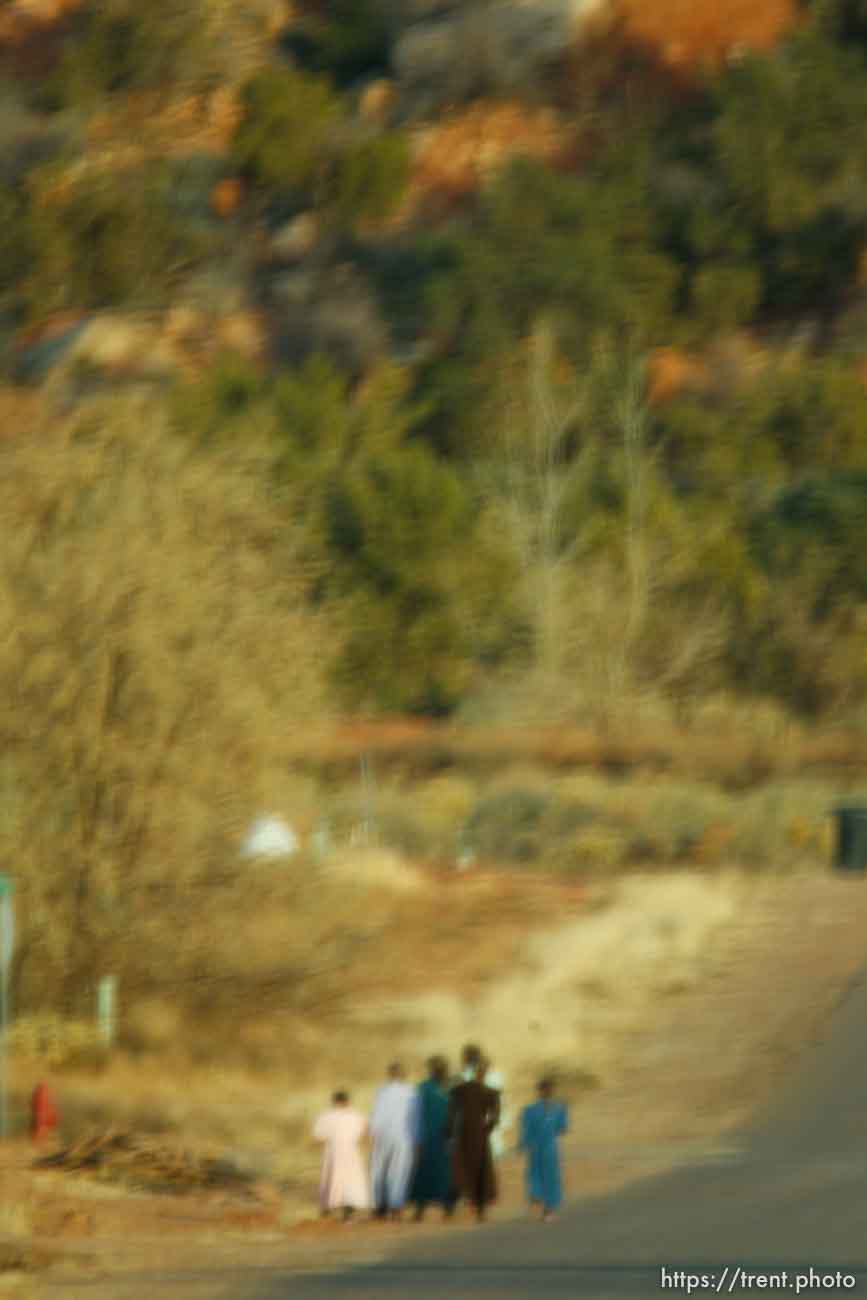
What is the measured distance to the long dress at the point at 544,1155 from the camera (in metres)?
14.8

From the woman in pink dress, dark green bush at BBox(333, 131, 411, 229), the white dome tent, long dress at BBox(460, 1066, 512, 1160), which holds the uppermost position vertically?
dark green bush at BBox(333, 131, 411, 229)

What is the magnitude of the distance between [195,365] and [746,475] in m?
14.5

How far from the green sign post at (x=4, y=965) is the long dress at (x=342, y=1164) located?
97.1 inches

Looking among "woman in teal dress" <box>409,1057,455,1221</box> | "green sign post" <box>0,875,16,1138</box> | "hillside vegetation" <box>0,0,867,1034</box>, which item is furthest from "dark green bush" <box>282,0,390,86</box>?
"woman in teal dress" <box>409,1057,455,1221</box>

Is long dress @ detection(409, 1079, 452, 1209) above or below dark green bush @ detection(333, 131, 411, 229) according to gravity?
below

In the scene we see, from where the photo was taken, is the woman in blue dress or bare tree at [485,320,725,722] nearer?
the woman in blue dress

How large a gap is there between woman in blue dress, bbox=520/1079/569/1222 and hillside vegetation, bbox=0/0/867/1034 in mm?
5893

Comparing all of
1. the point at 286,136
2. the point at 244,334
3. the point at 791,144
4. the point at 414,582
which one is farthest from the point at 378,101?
the point at 414,582

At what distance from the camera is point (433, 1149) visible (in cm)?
1543

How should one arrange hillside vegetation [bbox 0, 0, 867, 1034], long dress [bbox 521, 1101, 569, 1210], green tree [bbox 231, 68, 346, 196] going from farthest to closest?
green tree [bbox 231, 68, 346, 196]
hillside vegetation [bbox 0, 0, 867, 1034]
long dress [bbox 521, 1101, 569, 1210]

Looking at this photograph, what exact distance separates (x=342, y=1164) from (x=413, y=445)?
4445cm

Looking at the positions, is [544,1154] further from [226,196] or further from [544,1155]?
[226,196]

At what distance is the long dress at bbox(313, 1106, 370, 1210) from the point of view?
1512cm

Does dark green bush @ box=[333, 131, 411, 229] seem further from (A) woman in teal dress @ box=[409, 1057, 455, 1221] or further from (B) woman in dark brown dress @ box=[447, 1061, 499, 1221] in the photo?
(B) woman in dark brown dress @ box=[447, 1061, 499, 1221]
